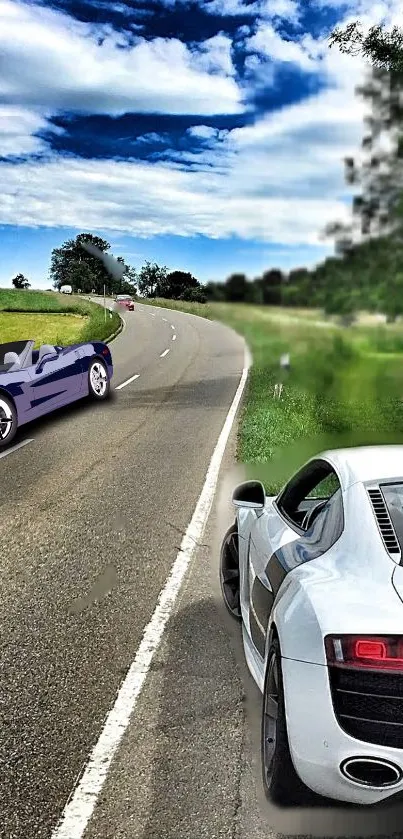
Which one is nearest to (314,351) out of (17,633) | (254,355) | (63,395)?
(254,355)

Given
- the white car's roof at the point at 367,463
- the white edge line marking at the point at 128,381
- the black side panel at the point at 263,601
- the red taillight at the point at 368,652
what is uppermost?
the white car's roof at the point at 367,463

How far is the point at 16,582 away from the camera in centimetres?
580

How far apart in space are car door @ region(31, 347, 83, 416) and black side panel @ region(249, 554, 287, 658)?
895 cm

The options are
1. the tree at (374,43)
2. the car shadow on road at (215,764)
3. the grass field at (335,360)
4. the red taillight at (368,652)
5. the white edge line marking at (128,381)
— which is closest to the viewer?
the red taillight at (368,652)

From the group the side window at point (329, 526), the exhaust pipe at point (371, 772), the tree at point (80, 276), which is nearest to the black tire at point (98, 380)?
the side window at point (329, 526)

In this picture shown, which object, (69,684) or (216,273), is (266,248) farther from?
(69,684)

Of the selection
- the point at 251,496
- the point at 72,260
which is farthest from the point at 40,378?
the point at 72,260

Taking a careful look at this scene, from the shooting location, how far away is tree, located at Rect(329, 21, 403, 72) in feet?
19.0

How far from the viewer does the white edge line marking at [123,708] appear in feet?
10.3

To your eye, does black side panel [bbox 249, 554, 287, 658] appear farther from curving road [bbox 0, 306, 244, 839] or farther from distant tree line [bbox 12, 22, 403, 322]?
distant tree line [bbox 12, 22, 403, 322]

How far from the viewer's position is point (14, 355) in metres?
12.3

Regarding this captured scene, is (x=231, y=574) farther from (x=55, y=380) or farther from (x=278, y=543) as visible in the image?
(x=55, y=380)

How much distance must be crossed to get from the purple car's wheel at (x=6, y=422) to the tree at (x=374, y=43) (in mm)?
7257

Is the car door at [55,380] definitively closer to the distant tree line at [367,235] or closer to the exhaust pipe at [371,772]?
the distant tree line at [367,235]
